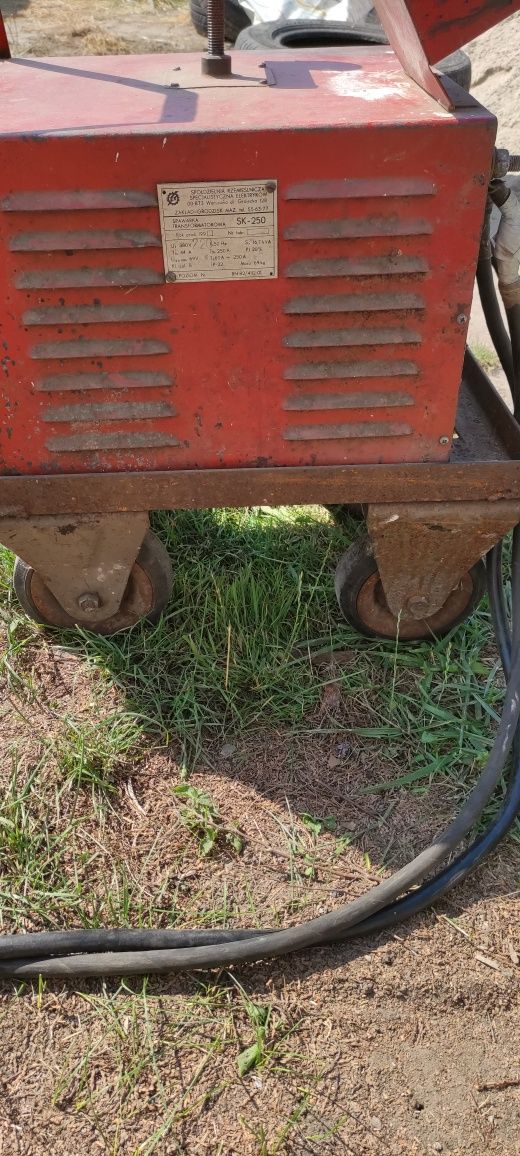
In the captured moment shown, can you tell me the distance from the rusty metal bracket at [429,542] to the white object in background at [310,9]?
5.65m

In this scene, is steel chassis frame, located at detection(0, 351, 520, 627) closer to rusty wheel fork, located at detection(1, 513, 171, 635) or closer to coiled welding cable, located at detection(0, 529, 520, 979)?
rusty wheel fork, located at detection(1, 513, 171, 635)

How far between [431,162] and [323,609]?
1284 millimetres

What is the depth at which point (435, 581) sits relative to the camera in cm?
233

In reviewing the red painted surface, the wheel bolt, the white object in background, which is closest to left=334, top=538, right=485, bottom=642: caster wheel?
the wheel bolt

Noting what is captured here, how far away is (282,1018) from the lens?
1784mm

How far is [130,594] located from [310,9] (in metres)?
6.03

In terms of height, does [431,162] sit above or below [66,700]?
above

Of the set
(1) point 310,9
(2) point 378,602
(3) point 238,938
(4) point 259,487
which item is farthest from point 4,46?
(1) point 310,9

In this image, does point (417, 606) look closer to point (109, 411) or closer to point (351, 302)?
point (351, 302)

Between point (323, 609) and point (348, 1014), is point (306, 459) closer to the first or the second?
point (323, 609)

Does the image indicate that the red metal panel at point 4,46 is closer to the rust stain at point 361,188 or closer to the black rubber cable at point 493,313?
the rust stain at point 361,188

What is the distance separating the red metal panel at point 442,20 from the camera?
72.4 inches

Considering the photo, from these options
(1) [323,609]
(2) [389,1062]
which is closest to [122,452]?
(1) [323,609]

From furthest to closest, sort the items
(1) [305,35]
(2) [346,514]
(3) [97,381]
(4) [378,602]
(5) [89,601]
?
(1) [305,35], (2) [346,514], (4) [378,602], (5) [89,601], (3) [97,381]
